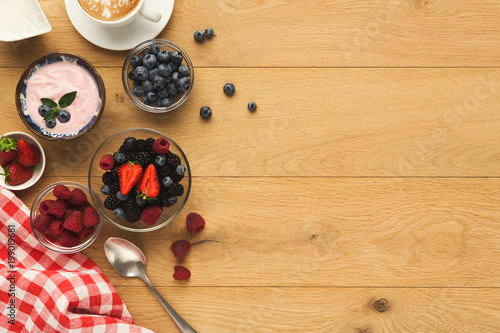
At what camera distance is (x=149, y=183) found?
1142 millimetres

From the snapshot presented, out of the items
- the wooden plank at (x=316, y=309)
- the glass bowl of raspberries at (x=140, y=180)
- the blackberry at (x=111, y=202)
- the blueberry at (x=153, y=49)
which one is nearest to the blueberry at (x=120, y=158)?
the glass bowl of raspberries at (x=140, y=180)

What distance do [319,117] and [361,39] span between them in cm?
27

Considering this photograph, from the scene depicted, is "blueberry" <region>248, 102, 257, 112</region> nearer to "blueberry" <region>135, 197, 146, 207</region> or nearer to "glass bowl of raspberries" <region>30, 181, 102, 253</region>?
"blueberry" <region>135, 197, 146, 207</region>

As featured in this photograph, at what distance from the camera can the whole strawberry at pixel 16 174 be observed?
4.03 ft

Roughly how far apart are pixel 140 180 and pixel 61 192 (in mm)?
238

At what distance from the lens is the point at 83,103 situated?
1.25 metres

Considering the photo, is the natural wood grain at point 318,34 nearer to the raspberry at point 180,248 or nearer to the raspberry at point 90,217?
the raspberry at point 90,217

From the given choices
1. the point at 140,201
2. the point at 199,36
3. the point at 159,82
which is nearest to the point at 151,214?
the point at 140,201

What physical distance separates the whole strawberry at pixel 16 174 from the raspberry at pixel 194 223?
0.49 meters

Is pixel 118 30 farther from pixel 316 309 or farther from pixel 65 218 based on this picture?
pixel 316 309

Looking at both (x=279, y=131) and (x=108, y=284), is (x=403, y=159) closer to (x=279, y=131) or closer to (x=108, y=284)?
(x=279, y=131)

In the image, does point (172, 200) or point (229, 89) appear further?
point (229, 89)

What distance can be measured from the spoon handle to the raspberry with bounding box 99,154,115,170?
0.36 metres

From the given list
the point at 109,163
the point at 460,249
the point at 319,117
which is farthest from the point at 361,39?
the point at 109,163
